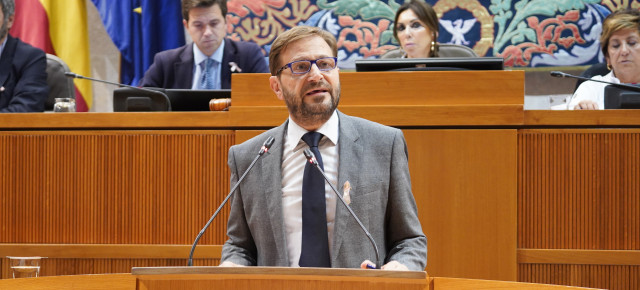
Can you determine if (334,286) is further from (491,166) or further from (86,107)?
(86,107)

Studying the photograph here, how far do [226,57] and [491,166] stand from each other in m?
1.94

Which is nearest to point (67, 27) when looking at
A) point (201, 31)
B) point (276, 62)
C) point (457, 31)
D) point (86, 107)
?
point (86, 107)

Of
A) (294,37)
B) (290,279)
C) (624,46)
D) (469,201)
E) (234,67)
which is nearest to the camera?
(290,279)

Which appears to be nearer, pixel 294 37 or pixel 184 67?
pixel 294 37

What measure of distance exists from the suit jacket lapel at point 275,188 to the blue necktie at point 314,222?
0.20 feet

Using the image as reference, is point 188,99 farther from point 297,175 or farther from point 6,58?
point 6,58

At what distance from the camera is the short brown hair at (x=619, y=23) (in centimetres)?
371

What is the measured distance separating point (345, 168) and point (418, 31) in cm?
226

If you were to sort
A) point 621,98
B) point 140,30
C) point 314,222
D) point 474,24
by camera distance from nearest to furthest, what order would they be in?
point 314,222 < point 621,98 < point 474,24 < point 140,30

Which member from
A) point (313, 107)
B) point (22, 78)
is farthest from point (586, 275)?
point (22, 78)

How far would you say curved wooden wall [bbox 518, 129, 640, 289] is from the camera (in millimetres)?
2596

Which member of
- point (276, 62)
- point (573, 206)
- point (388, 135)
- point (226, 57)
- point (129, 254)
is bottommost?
point (129, 254)

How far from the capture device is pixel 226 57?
413cm

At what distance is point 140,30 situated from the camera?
5.18 m
